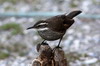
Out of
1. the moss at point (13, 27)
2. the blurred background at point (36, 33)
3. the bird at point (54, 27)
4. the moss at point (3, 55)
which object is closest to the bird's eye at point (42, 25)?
the bird at point (54, 27)

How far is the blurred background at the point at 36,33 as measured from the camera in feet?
22.8

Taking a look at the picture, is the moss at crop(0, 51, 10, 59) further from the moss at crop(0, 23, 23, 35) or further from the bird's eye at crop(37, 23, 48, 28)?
the bird's eye at crop(37, 23, 48, 28)

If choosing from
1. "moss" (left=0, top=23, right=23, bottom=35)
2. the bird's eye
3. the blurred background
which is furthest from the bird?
"moss" (left=0, top=23, right=23, bottom=35)

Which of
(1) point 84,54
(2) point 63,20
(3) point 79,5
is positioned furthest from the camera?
(3) point 79,5

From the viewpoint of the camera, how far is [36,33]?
844cm

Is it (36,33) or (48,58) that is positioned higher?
(36,33)

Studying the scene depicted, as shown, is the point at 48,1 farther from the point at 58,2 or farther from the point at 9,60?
the point at 9,60

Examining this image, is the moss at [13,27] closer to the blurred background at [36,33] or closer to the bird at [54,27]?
the blurred background at [36,33]

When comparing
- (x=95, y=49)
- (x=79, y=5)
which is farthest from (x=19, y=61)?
(x=79, y=5)

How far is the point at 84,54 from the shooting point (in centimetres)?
695

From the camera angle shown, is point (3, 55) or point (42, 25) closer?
point (42, 25)

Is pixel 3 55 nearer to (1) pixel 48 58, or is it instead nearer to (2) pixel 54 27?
(1) pixel 48 58

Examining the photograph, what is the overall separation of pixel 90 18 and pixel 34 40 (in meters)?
1.60

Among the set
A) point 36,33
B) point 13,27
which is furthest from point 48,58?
point 13,27
